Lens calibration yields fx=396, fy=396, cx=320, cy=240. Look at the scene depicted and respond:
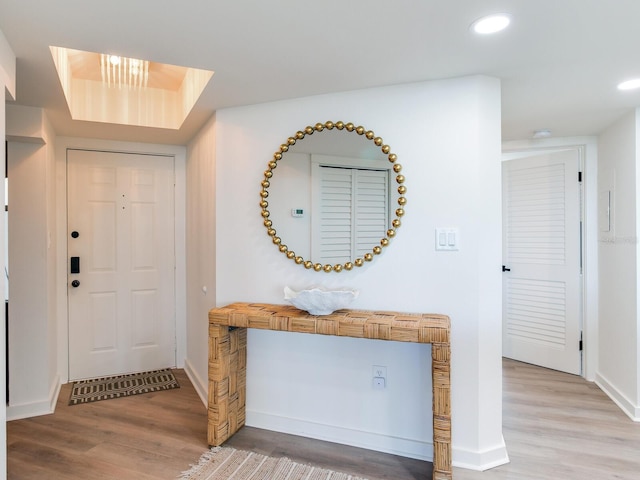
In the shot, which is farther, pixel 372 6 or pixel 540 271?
pixel 540 271

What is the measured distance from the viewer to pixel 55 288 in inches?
130

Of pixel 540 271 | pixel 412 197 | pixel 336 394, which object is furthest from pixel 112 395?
pixel 540 271

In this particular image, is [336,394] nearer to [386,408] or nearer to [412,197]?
[386,408]

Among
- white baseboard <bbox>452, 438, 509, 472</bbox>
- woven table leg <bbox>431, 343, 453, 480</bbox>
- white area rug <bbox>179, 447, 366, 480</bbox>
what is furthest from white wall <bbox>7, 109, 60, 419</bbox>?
white baseboard <bbox>452, 438, 509, 472</bbox>

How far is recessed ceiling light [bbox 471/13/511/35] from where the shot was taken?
61.8 inches

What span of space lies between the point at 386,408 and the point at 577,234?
2.51m

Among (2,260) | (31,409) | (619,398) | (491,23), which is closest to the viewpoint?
(491,23)

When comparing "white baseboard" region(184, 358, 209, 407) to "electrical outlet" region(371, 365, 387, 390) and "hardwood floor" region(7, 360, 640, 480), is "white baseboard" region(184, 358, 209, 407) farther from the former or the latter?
"electrical outlet" region(371, 365, 387, 390)

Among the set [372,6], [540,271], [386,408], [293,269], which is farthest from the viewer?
[540,271]

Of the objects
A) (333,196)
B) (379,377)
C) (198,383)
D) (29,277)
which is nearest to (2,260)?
(29,277)

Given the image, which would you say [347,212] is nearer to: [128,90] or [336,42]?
[336,42]

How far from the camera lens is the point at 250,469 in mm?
2133

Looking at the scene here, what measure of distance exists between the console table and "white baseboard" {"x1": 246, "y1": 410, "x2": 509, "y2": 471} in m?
0.22

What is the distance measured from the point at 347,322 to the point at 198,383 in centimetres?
179
